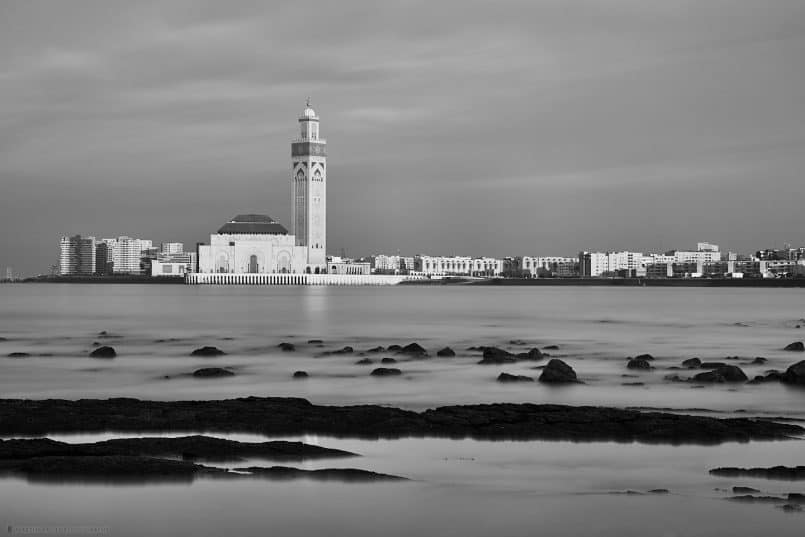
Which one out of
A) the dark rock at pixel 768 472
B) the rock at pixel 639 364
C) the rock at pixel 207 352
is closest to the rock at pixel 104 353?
the rock at pixel 207 352

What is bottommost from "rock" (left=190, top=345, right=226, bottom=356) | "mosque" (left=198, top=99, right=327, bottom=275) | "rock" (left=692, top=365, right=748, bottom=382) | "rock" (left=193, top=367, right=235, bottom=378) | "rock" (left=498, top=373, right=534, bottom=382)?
"rock" (left=190, top=345, right=226, bottom=356)

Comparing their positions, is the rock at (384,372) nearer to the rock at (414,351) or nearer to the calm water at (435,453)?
the calm water at (435,453)

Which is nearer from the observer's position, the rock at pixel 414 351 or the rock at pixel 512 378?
the rock at pixel 512 378

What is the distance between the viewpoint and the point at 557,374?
59.8 ft

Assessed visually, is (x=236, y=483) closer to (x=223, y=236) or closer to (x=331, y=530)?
(x=331, y=530)

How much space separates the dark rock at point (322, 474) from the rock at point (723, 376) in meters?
9.66

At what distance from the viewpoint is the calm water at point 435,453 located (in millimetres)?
8461

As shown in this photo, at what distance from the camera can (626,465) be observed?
1061cm

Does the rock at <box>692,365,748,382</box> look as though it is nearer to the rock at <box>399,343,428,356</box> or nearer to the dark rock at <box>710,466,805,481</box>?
the rock at <box>399,343,428,356</box>

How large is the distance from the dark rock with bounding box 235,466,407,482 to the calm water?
0.23 m

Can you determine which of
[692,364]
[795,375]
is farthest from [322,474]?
[692,364]

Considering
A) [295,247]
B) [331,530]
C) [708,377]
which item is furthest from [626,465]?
[295,247]

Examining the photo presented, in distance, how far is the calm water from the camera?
8461 millimetres

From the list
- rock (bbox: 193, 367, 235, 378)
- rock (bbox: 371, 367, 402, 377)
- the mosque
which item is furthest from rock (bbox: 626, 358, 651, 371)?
the mosque
